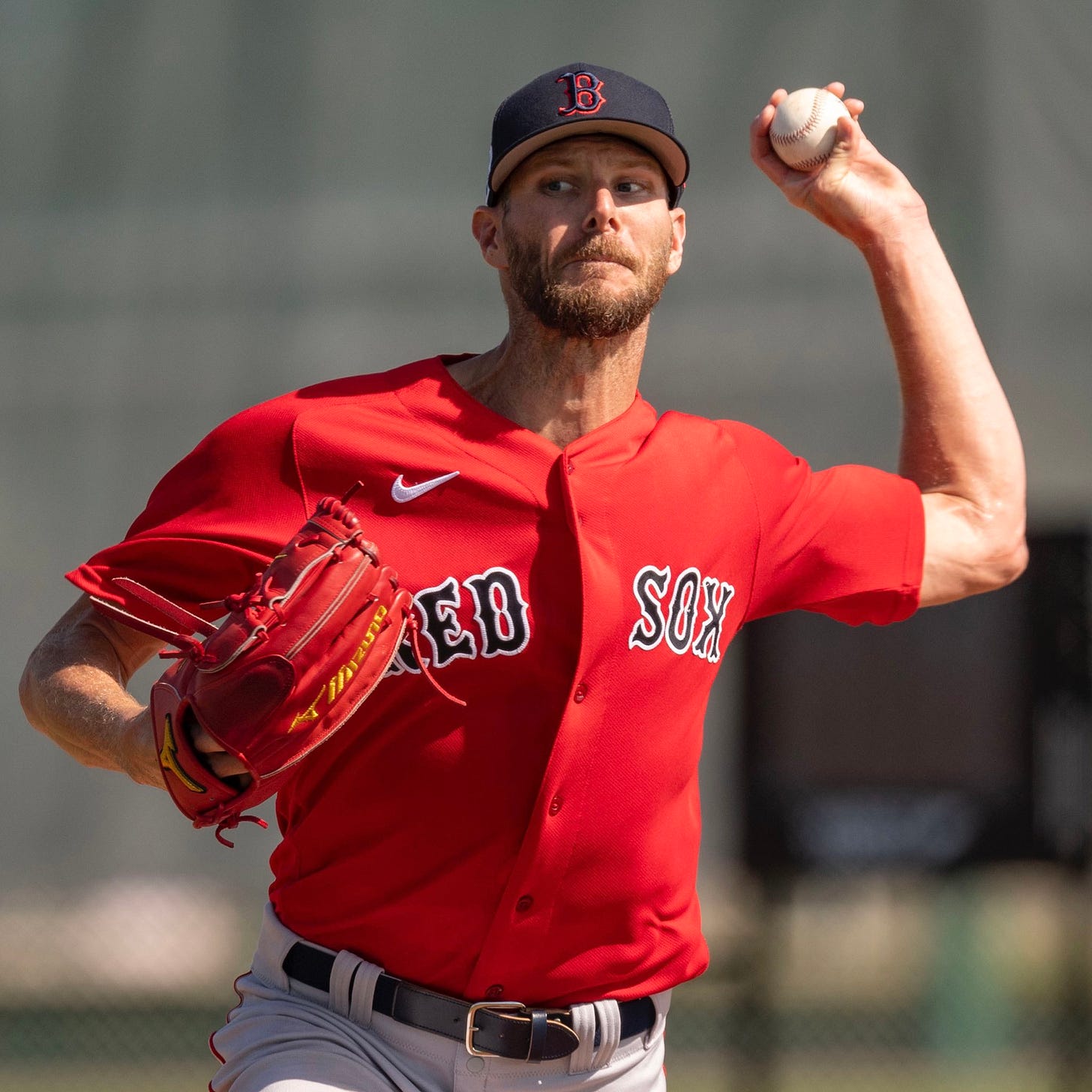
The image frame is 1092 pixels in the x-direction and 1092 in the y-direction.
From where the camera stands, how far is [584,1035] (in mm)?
1725

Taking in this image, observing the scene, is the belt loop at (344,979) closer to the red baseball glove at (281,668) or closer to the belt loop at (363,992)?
the belt loop at (363,992)

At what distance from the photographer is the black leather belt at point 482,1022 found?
1.68 meters

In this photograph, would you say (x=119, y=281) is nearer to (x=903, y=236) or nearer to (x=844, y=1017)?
(x=903, y=236)

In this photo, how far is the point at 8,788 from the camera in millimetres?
3576

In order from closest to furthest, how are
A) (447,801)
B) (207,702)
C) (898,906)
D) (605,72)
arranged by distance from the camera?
1. (207,702)
2. (447,801)
3. (605,72)
4. (898,906)

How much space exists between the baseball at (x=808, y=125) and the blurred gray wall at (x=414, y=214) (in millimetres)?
1639

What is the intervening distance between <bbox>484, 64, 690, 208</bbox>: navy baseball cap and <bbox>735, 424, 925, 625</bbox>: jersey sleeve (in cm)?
43

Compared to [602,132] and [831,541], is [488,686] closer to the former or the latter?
[831,541]

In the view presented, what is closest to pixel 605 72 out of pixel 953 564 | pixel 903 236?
pixel 903 236

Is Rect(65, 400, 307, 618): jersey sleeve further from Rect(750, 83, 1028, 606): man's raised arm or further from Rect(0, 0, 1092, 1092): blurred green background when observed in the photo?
Rect(0, 0, 1092, 1092): blurred green background

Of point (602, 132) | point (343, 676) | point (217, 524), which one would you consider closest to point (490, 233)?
point (602, 132)

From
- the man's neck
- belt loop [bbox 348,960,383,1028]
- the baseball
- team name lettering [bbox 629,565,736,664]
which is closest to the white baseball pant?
belt loop [bbox 348,960,383,1028]

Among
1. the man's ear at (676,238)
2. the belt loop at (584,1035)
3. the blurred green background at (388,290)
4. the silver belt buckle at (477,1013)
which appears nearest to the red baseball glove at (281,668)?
the silver belt buckle at (477,1013)

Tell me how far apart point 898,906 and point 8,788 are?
224cm
